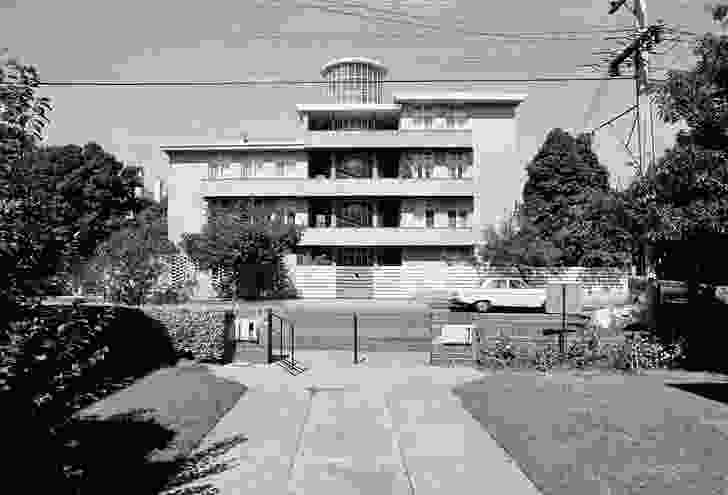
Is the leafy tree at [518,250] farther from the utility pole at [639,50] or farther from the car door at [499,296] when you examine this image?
the utility pole at [639,50]

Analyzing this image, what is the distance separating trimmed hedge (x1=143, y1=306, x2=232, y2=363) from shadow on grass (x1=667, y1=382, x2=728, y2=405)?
10348 mm

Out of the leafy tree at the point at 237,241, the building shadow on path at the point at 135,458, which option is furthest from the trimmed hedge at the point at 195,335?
the leafy tree at the point at 237,241

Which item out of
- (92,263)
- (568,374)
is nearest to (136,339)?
(568,374)

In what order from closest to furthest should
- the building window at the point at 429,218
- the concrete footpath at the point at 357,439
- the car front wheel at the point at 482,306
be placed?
the concrete footpath at the point at 357,439 → the car front wheel at the point at 482,306 → the building window at the point at 429,218

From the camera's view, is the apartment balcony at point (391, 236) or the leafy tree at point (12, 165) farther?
the apartment balcony at point (391, 236)

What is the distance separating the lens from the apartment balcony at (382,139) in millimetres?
40219

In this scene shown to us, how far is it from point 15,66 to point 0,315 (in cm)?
191

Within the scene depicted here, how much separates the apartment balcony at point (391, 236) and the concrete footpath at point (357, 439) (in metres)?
25.4

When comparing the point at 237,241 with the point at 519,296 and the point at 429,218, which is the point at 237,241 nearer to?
the point at 429,218

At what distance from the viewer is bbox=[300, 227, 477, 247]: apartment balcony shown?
39.6 m

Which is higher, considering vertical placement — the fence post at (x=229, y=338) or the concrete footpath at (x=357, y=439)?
the fence post at (x=229, y=338)

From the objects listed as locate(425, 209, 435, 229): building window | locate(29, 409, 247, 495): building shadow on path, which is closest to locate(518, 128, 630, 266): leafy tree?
locate(425, 209, 435, 229): building window

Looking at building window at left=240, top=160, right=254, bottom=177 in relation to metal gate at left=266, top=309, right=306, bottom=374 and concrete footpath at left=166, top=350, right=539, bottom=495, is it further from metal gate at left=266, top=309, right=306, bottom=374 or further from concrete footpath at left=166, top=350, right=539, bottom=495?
concrete footpath at left=166, top=350, right=539, bottom=495

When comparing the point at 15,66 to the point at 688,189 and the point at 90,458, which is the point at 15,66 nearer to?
the point at 90,458
